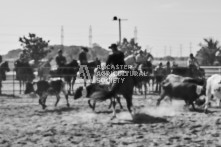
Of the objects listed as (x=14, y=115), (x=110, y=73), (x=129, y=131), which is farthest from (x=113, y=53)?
(x=14, y=115)

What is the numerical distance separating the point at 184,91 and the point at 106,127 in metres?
3.88

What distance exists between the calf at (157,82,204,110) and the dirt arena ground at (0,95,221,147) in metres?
0.41

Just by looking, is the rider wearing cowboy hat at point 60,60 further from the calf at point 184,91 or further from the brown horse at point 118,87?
the brown horse at point 118,87

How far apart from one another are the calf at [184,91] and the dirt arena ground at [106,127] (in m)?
0.41

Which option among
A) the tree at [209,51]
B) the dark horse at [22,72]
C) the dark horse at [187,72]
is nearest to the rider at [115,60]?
the dark horse at [187,72]

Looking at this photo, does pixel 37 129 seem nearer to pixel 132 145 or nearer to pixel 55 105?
pixel 132 145

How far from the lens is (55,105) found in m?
11.7

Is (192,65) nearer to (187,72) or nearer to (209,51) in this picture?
(187,72)

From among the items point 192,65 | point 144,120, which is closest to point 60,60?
point 192,65

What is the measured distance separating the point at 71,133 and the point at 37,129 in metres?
0.93

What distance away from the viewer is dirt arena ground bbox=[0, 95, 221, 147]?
6527mm

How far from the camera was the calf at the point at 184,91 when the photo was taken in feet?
35.5

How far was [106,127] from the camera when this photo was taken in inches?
313

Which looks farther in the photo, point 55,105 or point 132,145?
point 55,105
